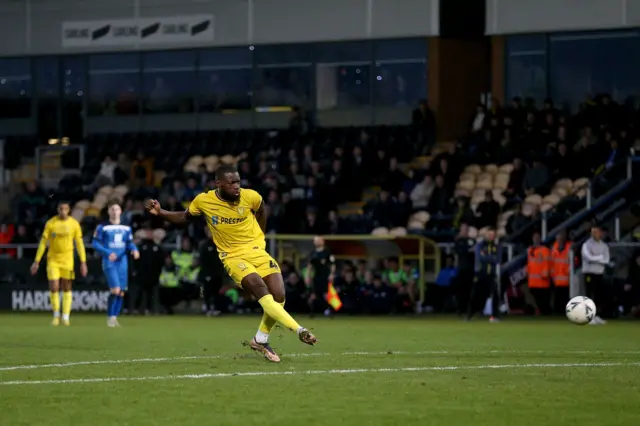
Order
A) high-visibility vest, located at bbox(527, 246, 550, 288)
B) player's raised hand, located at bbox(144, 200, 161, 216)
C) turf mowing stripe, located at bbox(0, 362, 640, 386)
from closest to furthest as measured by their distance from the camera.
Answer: turf mowing stripe, located at bbox(0, 362, 640, 386) → player's raised hand, located at bbox(144, 200, 161, 216) → high-visibility vest, located at bbox(527, 246, 550, 288)

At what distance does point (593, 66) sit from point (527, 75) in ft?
5.88

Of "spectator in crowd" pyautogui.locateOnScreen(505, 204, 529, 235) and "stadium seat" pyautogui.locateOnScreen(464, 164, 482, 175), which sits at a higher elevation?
"stadium seat" pyautogui.locateOnScreen(464, 164, 482, 175)

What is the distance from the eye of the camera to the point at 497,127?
3331 cm

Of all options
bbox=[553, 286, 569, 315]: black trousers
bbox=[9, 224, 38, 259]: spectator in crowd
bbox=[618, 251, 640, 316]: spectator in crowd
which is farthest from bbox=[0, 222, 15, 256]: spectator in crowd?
bbox=[618, 251, 640, 316]: spectator in crowd

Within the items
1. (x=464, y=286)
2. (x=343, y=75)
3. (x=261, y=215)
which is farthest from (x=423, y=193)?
(x=261, y=215)

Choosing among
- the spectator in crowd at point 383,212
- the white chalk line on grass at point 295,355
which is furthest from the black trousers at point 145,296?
the white chalk line on grass at point 295,355

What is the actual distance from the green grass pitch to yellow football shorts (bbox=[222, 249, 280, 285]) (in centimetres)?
90

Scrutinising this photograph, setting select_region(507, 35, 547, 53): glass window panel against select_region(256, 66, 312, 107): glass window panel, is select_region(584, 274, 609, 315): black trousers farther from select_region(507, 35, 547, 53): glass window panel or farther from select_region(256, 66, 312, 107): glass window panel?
select_region(256, 66, 312, 107): glass window panel

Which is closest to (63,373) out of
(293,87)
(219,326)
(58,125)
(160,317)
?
(219,326)

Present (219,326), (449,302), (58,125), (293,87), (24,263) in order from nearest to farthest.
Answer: (219,326)
(449,302)
(24,263)
(293,87)
(58,125)

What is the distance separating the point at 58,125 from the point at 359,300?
15.2 m

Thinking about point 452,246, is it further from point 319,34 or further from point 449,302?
point 319,34

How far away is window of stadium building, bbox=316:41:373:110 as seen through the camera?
125 ft

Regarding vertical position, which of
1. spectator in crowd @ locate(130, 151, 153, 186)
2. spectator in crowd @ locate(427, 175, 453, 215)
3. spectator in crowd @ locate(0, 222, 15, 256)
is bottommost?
spectator in crowd @ locate(0, 222, 15, 256)
